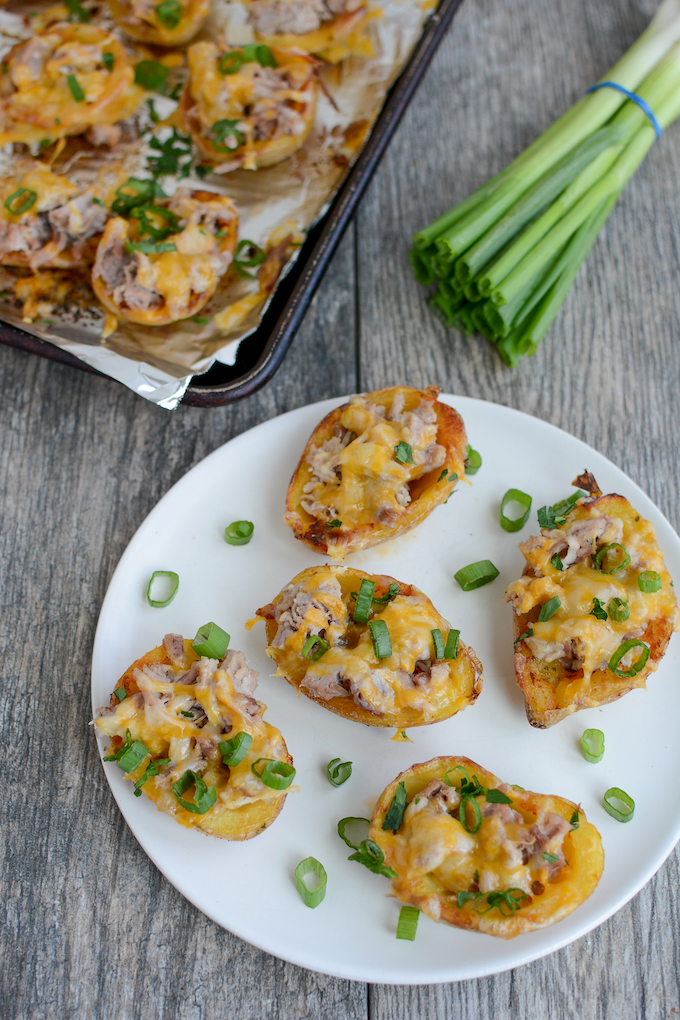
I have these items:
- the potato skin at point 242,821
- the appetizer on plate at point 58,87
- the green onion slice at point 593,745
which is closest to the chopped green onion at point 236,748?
the potato skin at point 242,821

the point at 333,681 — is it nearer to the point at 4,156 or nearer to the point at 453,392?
the point at 453,392

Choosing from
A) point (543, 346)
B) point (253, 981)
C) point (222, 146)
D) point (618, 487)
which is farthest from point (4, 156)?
point (253, 981)

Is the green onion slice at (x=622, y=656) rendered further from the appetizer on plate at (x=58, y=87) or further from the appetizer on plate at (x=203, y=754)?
the appetizer on plate at (x=58, y=87)

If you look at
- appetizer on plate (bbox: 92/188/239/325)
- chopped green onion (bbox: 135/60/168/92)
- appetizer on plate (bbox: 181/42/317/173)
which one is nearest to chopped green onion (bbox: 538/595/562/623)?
appetizer on plate (bbox: 92/188/239/325)

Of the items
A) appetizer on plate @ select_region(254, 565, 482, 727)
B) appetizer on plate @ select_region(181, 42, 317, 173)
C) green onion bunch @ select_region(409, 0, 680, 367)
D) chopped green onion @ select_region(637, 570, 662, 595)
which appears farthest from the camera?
appetizer on plate @ select_region(181, 42, 317, 173)

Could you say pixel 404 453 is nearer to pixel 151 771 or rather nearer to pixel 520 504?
pixel 520 504

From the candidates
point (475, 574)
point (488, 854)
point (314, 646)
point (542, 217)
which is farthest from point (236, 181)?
point (488, 854)

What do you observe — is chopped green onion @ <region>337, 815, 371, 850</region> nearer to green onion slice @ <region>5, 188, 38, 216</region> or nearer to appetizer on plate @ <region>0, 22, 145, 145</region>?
green onion slice @ <region>5, 188, 38, 216</region>
